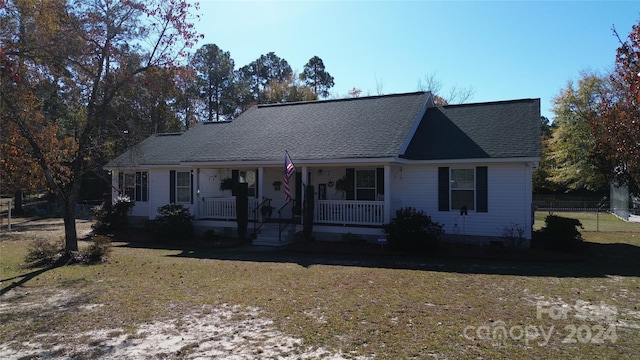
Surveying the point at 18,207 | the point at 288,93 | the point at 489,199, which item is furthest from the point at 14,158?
the point at 288,93

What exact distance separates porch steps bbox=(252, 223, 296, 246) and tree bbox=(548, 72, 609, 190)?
3302 centimetres

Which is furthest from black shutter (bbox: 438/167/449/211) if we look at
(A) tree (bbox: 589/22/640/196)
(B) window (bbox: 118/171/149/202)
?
(B) window (bbox: 118/171/149/202)

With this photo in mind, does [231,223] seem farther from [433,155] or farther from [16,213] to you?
[16,213]

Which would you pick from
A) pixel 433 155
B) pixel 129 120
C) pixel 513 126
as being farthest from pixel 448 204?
pixel 129 120

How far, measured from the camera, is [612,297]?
8.45 m

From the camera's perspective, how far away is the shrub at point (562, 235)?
47.6 ft

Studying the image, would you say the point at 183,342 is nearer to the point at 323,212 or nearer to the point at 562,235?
the point at 323,212

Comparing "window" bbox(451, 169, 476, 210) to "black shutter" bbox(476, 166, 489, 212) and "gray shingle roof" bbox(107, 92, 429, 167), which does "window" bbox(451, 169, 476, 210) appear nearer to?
"black shutter" bbox(476, 166, 489, 212)

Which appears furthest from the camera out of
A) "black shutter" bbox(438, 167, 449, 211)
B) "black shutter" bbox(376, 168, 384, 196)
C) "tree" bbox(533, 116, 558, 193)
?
"tree" bbox(533, 116, 558, 193)

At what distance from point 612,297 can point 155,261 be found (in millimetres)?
11603

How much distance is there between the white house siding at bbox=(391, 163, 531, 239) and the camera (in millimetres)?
14883

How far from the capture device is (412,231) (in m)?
14.3

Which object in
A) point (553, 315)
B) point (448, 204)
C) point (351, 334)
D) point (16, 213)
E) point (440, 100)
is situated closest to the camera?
point (351, 334)

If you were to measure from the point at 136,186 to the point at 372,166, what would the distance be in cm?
1332
